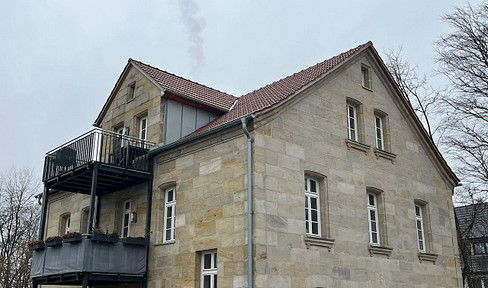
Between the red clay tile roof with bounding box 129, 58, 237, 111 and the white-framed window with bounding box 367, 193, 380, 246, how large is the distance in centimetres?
597

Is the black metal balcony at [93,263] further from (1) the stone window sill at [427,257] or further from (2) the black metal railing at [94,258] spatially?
(1) the stone window sill at [427,257]

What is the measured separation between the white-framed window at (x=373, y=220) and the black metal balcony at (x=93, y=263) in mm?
6946

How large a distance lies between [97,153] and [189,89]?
15.3 feet

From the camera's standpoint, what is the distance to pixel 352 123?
55.1ft

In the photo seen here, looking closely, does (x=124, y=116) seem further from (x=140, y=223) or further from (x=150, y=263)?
(x=150, y=263)

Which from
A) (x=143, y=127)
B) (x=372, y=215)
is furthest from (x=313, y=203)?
(x=143, y=127)

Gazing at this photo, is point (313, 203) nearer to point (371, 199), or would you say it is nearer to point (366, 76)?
point (371, 199)

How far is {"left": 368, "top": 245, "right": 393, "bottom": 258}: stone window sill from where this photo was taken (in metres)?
15.0

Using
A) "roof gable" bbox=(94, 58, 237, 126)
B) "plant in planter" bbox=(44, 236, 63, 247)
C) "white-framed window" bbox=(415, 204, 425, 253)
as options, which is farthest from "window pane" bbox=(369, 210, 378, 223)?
"plant in planter" bbox=(44, 236, 63, 247)

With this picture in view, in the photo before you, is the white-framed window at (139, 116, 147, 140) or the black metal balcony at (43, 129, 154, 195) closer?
the black metal balcony at (43, 129, 154, 195)

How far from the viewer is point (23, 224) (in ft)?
111

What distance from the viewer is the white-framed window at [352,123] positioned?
54.0 ft

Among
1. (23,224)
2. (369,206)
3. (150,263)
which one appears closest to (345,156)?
(369,206)

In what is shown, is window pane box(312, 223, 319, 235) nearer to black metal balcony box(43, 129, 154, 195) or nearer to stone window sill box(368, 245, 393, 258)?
stone window sill box(368, 245, 393, 258)
